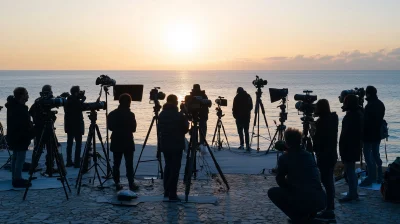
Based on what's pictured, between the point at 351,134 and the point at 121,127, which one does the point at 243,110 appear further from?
the point at 351,134

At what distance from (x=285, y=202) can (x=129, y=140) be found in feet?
11.3

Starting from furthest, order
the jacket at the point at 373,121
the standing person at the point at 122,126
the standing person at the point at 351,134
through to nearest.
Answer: the jacket at the point at 373,121 → the standing person at the point at 122,126 → the standing person at the point at 351,134

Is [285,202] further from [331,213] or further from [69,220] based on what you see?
[69,220]

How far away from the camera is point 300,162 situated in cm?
552

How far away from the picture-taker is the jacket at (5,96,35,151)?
26.6 feet

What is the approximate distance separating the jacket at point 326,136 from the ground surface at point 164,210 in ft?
3.02

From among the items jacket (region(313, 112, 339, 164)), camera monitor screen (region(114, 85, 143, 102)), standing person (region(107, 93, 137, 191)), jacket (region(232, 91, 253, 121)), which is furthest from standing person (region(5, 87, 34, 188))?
jacket (region(232, 91, 253, 121))

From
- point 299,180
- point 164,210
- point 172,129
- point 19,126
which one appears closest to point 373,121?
point 299,180

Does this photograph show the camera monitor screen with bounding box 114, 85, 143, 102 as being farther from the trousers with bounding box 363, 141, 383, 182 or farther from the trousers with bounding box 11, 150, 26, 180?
the trousers with bounding box 363, 141, 383, 182

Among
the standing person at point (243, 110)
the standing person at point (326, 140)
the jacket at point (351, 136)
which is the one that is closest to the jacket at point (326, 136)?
the standing person at point (326, 140)

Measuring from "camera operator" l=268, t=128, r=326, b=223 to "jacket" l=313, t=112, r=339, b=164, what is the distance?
119 cm

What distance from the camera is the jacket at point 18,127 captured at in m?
8.09

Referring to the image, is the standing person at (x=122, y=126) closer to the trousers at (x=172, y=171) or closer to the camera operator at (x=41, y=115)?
the trousers at (x=172, y=171)

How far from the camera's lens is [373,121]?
8.30 metres
